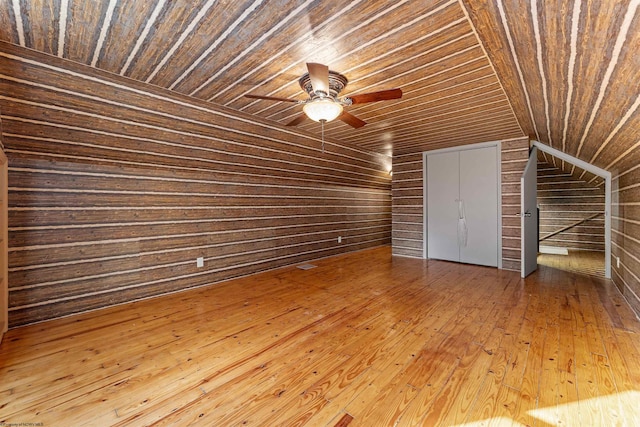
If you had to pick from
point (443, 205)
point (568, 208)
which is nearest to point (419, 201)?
point (443, 205)

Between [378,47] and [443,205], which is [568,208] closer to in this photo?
[443,205]

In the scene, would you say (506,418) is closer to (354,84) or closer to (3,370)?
(354,84)

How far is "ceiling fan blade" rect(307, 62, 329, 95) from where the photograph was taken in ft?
6.01

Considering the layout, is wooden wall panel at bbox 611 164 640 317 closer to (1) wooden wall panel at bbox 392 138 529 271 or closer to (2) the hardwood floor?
(2) the hardwood floor

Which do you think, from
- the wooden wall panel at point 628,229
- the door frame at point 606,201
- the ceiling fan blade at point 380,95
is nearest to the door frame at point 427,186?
the door frame at point 606,201

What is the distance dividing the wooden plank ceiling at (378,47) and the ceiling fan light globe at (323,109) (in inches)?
10.8

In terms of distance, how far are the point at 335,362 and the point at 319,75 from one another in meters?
1.96

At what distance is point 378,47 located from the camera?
1925 mm

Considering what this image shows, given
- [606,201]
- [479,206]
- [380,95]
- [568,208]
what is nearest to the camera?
[380,95]

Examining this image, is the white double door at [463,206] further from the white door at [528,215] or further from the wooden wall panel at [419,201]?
the white door at [528,215]

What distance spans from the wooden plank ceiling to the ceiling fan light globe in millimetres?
275

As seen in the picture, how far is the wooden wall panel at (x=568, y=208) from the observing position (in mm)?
6480

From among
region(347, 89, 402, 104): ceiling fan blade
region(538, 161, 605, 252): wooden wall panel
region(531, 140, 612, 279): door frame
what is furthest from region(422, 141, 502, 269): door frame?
region(347, 89, 402, 104): ceiling fan blade

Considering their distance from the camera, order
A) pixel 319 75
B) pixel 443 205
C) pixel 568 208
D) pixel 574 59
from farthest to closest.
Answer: pixel 568 208
pixel 443 205
pixel 319 75
pixel 574 59
